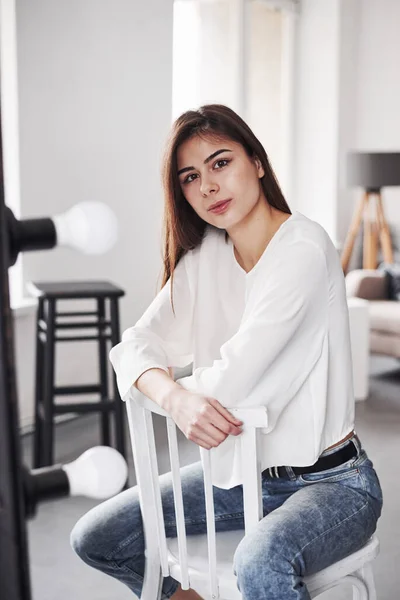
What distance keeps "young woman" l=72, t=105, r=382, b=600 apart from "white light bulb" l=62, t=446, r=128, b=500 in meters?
0.78

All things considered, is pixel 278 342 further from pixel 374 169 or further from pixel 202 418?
pixel 374 169

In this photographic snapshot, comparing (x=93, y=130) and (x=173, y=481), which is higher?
(x=93, y=130)

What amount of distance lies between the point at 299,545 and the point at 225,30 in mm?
4815

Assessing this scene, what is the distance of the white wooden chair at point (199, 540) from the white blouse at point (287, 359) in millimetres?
68

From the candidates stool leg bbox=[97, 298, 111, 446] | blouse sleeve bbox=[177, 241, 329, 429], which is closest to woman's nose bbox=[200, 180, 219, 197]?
blouse sleeve bbox=[177, 241, 329, 429]

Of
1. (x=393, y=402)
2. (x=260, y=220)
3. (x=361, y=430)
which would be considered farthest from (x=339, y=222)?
(x=260, y=220)

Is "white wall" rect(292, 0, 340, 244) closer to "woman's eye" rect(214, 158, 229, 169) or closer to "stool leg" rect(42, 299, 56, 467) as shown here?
"stool leg" rect(42, 299, 56, 467)

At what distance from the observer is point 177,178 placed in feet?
5.04

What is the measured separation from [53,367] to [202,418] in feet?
5.64

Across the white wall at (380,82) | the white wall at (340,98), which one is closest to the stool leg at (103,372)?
the white wall at (340,98)

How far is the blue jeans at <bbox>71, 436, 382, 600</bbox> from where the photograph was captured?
1.18 meters

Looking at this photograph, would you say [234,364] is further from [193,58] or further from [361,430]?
[193,58]

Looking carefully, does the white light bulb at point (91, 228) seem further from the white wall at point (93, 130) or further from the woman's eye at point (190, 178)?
the white wall at point (93, 130)

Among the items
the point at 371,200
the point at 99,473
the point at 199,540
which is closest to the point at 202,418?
the point at 199,540
